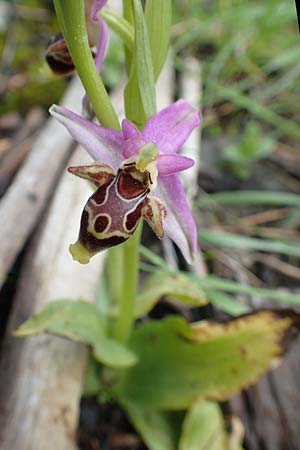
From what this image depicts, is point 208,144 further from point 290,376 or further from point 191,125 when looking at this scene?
→ point 191,125

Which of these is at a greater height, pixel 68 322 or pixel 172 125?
pixel 172 125

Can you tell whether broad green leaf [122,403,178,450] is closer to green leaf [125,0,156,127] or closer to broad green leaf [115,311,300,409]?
broad green leaf [115,311,300,409]

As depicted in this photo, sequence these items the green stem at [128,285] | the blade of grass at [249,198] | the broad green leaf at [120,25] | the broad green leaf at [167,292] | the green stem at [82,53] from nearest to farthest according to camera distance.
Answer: the green stem at [82,53] < the broad green leaf at [120,25] < the green stem at [128,285] < the broad green leaf at [167,292] < the blade of grass at [249,198]

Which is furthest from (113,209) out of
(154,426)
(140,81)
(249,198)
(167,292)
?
(249,198)

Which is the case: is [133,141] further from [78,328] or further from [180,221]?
[78,328]

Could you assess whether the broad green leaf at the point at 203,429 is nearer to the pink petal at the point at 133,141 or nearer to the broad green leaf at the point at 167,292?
the broad green leaf at the point at 167,292

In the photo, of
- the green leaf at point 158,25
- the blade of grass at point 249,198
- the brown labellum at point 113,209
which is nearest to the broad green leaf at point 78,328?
the brown labellum at point 113,209

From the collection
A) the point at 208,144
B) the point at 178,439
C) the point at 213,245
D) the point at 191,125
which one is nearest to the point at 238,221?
the point at 213,245
